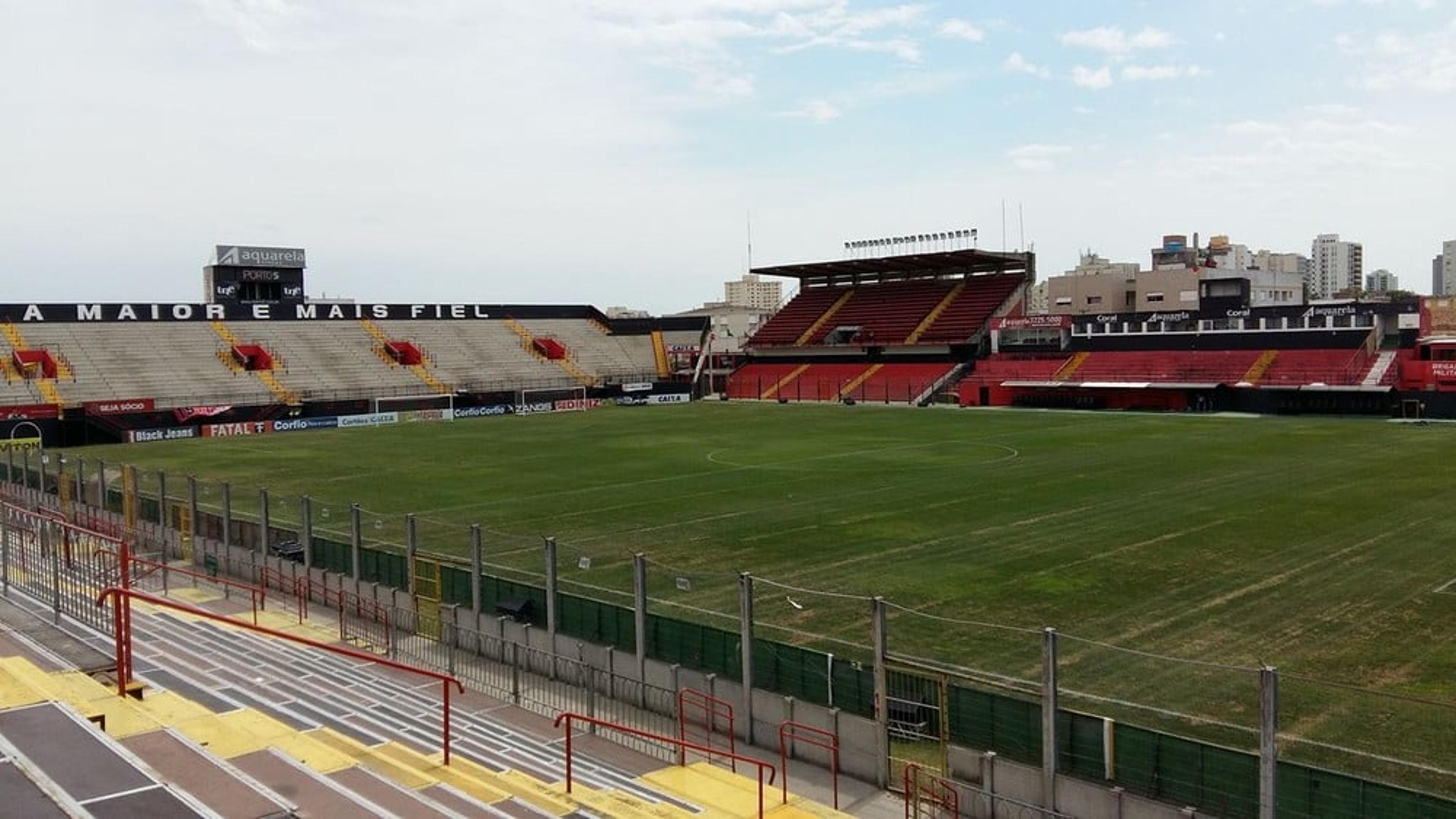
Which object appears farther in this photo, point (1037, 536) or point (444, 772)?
point (1037, 536)

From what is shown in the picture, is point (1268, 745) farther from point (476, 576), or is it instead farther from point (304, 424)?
point (304, 424)

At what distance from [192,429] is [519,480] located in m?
32.8

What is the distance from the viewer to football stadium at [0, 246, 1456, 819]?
11.0m

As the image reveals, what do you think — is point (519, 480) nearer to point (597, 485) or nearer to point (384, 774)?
point (597, 485)

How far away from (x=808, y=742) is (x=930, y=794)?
77.5 inches

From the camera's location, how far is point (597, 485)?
37031 millimetres

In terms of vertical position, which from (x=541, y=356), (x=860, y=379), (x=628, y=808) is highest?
(x=541, y=356)

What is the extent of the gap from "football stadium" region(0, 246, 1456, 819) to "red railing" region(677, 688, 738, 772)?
61 millimetres

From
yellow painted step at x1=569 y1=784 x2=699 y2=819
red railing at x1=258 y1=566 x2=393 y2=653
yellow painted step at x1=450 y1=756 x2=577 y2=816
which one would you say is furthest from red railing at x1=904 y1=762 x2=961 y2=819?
red railing at x1=258 y1=566 x2=393 y2=653

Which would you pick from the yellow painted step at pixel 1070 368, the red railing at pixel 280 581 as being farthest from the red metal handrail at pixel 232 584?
the yellow painted step at pixel 1070 368

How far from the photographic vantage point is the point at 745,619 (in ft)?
45.9

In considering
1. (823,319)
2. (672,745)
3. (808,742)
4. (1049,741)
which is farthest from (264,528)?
(823,319)

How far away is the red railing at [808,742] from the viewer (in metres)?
12.8

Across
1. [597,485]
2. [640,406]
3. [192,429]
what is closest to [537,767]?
[597,485]
